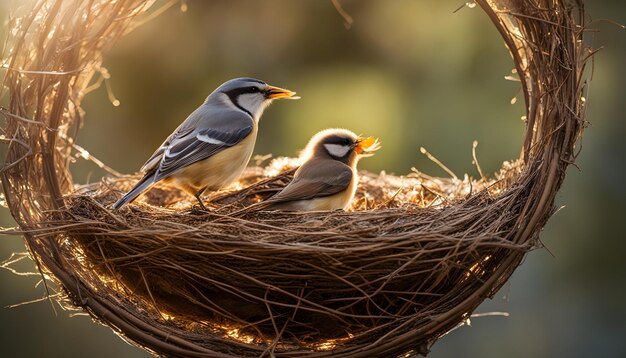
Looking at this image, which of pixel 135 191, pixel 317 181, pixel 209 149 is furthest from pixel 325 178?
pixel 135 191

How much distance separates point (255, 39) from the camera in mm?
4719

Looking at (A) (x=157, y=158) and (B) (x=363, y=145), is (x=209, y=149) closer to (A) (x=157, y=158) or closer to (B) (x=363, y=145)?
(A) (x=157, y=158)

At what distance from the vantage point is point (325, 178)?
2754mm

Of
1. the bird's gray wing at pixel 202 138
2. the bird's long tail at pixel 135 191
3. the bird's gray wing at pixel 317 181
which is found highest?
the bird's gray wing at pixel 202 138

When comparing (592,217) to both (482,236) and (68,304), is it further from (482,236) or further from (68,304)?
(68,304)

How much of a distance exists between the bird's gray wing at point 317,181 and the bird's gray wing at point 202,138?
21cm

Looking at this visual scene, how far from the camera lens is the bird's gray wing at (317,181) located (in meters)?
2.68

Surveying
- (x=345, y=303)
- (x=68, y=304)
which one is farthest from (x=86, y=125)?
(x=345, y=303)

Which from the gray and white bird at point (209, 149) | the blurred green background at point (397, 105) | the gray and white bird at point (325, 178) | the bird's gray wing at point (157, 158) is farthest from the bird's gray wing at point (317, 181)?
the blurred green background at point (397, 105)

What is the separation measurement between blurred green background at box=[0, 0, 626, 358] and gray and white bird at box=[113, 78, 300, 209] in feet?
4.50

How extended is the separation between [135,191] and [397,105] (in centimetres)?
211

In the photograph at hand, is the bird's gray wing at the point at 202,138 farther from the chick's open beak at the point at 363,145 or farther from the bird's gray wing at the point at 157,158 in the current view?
the chick's open beak at the point at 363,145

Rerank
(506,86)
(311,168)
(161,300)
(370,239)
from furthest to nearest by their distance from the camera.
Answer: (506,86), (311,168), (161,300), (370,239)

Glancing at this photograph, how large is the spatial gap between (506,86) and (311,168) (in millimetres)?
2070
